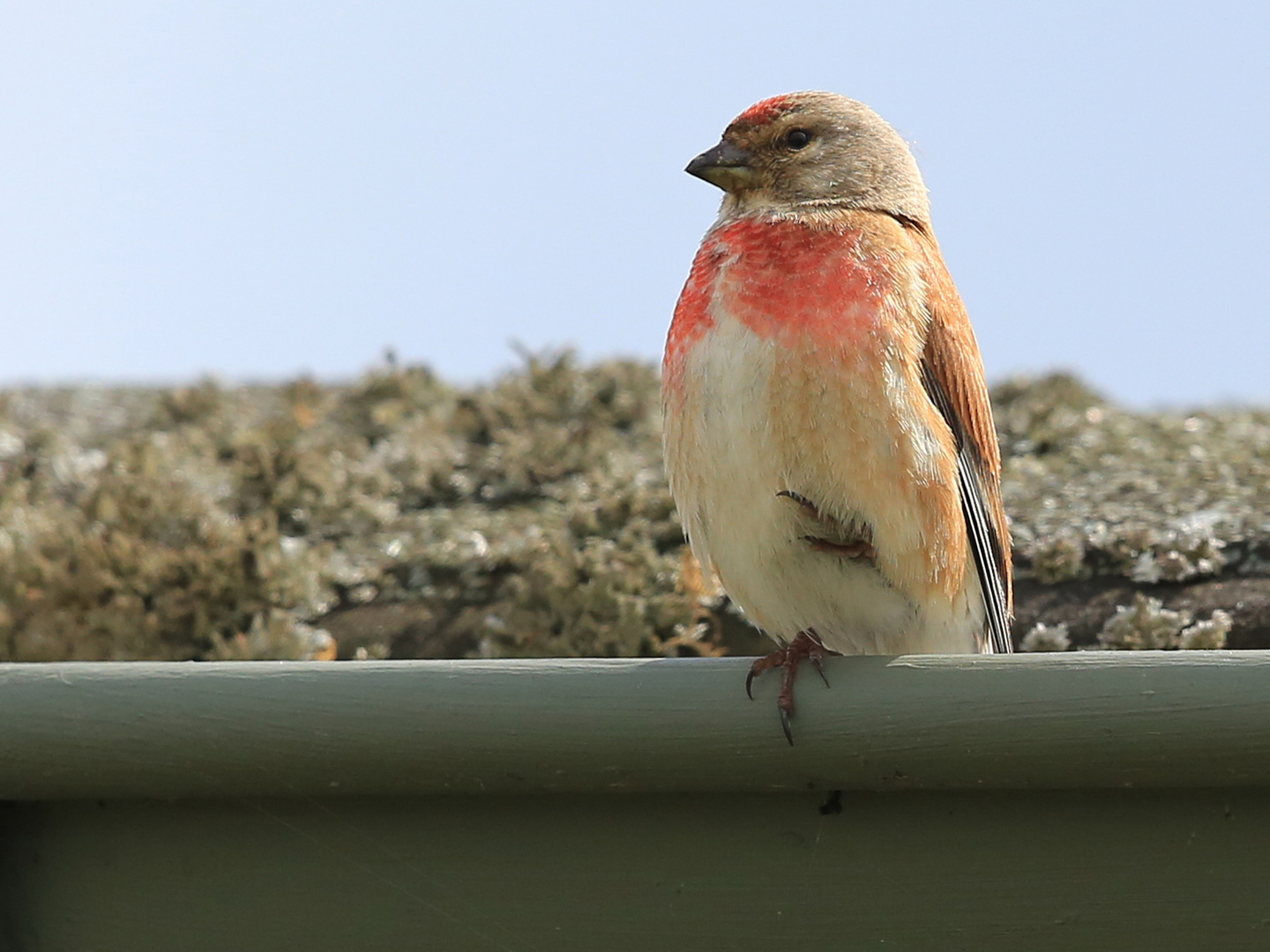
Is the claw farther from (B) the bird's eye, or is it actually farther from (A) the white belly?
(B) the bird's eye

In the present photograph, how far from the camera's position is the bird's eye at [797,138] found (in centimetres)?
355

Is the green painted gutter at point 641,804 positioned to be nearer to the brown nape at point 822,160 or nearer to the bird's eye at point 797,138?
the brown nape at point 822,160

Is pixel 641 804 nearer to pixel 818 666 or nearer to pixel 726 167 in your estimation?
pixel 818 666

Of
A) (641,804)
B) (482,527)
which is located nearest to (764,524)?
(641,804)

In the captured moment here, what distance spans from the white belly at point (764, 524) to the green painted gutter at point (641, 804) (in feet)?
2.36

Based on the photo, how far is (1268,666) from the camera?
2.02 m

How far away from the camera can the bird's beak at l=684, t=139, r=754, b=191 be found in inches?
139

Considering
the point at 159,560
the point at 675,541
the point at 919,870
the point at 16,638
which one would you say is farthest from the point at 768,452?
the point at 16,638

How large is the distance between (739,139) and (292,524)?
1891mm

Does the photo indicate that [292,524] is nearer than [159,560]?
No

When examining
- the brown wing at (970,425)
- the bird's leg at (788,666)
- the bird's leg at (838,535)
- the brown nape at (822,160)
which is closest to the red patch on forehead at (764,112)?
the brown nape at (822,160)

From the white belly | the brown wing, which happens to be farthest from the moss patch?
the white belly

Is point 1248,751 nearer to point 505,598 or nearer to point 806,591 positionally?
point 806,591

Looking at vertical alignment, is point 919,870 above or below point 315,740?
below
